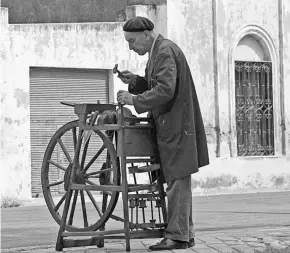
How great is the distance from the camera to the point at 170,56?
7.55 metres

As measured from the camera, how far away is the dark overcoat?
748cm

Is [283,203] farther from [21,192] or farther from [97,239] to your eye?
[97,239]

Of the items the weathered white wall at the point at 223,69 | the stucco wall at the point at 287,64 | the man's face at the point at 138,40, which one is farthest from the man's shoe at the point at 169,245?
the stucco wall at the point at 287,64

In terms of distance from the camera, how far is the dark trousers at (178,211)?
24.7 feet

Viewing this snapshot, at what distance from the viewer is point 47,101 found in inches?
718

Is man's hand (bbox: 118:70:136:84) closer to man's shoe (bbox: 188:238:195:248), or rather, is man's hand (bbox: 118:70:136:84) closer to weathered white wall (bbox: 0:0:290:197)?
man's shoe (bbox: 188:238:195:248)

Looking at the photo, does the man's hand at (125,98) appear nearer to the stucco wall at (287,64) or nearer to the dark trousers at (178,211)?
the dark trousers at (178,211)

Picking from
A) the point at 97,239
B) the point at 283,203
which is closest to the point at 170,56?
the point at 97,239

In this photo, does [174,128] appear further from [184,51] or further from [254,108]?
[254,108]

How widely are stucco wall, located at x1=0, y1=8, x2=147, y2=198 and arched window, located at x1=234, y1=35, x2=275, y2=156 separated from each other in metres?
3.55

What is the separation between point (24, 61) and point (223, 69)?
4677 mm

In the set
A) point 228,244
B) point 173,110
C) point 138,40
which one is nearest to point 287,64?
point 228,244

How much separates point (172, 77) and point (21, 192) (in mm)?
10480

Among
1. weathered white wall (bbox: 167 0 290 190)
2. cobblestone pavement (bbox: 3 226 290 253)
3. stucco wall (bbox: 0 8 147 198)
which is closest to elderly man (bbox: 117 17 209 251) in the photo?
cobblestone pavement (bbox: 3 226 290 253)
